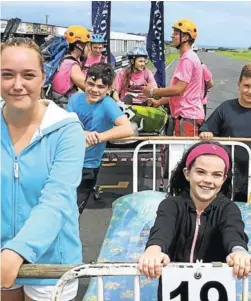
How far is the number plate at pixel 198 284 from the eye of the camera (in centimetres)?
215

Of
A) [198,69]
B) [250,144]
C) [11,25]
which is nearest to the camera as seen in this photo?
[250,144]

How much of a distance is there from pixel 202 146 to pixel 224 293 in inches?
40.0

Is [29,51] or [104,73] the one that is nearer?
[29,51]

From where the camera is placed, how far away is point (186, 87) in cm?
640

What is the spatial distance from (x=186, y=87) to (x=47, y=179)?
14.7ft

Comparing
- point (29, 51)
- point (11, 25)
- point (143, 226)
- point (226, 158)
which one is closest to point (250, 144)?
point (143, 226)

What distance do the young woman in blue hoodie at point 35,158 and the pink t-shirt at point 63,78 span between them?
4.44 meters

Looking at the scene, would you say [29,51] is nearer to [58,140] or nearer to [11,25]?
[58,140]

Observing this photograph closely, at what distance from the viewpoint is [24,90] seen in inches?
82.0

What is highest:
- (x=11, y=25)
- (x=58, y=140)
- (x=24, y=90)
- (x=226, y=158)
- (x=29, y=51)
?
(x=11, y=25)

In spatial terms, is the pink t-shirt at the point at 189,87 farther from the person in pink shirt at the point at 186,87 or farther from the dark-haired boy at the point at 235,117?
the dark-haired boy at the point at 235,117

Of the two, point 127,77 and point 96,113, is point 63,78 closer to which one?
point 127,77

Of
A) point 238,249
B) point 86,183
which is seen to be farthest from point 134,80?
point 238,249

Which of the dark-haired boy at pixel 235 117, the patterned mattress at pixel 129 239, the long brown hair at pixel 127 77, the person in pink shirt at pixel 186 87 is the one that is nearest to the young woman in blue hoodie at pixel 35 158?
the patterned mattress at pixel 129 239
